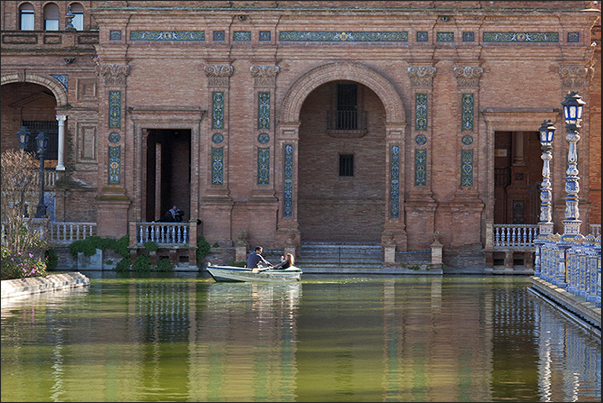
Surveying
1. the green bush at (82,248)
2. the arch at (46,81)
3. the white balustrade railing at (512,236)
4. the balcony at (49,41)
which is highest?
→ the balcony at (49,41)

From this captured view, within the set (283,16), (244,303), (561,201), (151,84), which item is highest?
(283,16)

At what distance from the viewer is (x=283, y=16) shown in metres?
33.2

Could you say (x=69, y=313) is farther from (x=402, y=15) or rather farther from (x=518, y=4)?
(x=518, y=4)

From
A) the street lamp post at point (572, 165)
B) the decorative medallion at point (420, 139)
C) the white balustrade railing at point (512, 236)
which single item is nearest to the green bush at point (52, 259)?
the decorative medallion at point (420, 139)

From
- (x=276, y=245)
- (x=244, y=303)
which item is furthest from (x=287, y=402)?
(x=276, y=245)

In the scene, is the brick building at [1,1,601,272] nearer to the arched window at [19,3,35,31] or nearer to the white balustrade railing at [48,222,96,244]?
the white balustrade railing at [48,222,96,244]

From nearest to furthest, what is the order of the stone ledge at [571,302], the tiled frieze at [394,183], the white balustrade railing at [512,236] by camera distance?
the stone ledge at [571,302]
the white balustrade railing at [512,236]
the tiled frieze at [394,183]

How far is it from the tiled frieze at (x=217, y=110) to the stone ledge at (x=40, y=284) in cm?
945

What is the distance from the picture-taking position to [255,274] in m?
26.4

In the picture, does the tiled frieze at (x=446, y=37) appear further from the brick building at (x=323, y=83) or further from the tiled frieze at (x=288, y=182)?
the tiled frieze at (x=288, y=182)

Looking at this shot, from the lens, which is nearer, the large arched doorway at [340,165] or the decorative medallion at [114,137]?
the decorative medallion at [114,137]

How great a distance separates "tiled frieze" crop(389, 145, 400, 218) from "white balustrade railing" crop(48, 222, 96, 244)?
1018 centimetres

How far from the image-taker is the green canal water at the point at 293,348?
1038 centimetres

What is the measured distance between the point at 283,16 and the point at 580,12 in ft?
32.8
